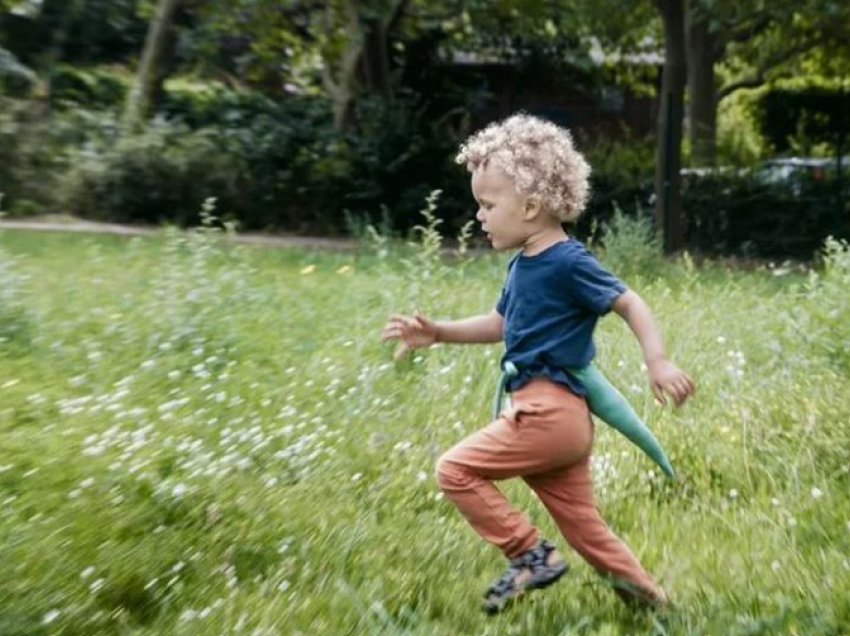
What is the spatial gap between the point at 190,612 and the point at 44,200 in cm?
1469

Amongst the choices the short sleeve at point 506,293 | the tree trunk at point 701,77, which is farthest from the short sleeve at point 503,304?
the tree trunk at point 701,77

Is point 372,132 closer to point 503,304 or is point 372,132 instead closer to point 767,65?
point 767,65

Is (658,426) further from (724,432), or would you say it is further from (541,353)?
(541,353)

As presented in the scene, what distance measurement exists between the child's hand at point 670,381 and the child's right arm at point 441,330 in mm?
762

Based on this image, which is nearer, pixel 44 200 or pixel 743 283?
pixel 743 283

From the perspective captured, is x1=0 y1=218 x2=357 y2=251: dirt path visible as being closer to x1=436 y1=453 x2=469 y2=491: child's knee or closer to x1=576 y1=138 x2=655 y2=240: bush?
x1=576 y1=138 x2=655 y2=240: bush

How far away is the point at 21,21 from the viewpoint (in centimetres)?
2445

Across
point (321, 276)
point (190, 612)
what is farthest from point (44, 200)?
point (190, 612)

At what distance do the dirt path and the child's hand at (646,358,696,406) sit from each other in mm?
12516

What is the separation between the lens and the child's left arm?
3.62m

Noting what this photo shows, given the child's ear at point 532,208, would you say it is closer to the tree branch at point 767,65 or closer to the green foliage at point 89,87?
the green foliage at point 89,87

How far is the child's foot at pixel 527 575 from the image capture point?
3982 millimetres

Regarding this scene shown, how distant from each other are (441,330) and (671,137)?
1295cm

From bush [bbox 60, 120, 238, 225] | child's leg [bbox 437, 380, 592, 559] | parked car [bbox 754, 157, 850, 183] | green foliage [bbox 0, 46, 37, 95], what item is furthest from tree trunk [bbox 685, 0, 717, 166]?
child's leg [bbox 437, 380, 592, 559]
